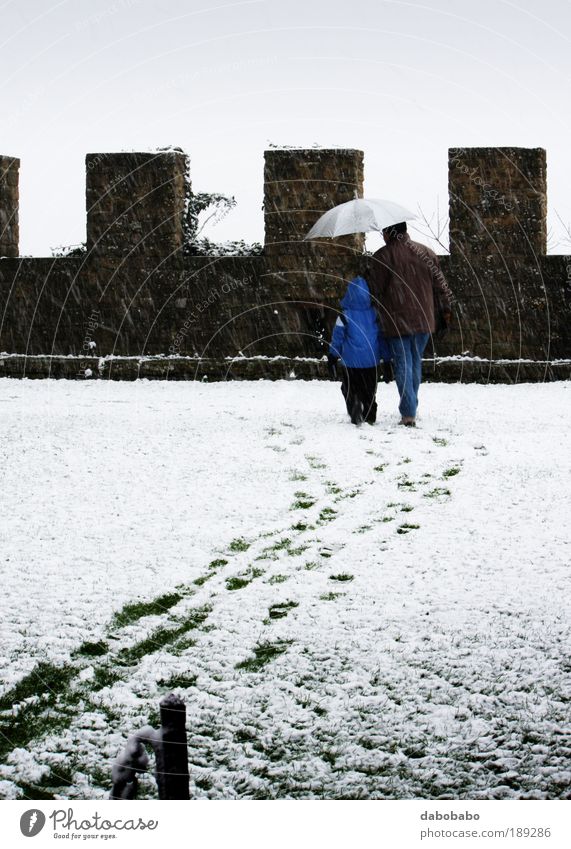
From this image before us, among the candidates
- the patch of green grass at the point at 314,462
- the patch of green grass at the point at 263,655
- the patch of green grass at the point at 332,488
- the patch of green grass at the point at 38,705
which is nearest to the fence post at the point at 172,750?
the patch of green grass at the point at 38,705

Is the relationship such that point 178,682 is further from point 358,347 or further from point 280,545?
point 358,347

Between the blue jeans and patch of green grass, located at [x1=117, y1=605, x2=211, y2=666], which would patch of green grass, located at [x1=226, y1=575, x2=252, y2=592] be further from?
the blue jeans

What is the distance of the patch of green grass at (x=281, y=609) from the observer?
15.5ft

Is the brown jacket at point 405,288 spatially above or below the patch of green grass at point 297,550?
above

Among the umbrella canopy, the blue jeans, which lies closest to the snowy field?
the blue jeans

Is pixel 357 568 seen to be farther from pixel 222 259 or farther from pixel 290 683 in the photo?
pixel 222 259

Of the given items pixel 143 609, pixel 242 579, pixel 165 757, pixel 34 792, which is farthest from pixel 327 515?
pixel 165 757

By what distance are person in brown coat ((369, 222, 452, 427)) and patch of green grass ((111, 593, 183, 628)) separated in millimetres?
4695

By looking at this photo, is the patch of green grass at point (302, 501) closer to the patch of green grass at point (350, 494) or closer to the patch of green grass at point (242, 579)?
the patch of green grass at point (350, 494)

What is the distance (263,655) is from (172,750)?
1759 millimetres

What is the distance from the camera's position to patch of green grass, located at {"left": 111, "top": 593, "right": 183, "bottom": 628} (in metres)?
4.65

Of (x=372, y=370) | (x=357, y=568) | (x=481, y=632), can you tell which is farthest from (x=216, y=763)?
(x=372, y=370)

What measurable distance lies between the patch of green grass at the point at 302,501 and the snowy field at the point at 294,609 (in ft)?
0.07

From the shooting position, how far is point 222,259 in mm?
14195
